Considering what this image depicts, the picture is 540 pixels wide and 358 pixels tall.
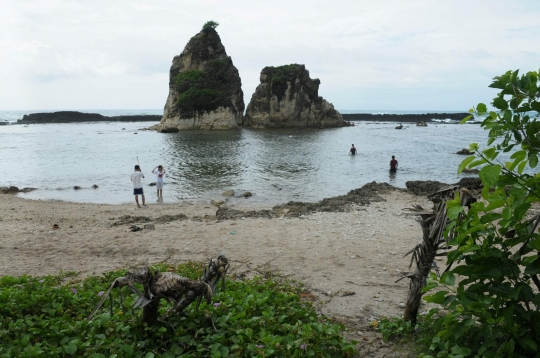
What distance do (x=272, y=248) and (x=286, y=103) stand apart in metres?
78.4

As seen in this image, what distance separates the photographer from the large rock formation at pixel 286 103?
85.5m

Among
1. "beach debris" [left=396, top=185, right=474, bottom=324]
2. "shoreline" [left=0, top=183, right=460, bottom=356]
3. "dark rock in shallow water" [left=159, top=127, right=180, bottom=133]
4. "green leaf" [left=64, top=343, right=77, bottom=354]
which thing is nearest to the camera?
"green leaf" [left=64, top=343, right=77, bottom=354]

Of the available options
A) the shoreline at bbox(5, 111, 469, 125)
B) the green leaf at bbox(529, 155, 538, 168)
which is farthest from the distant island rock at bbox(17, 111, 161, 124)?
the green leaf at bbox(529, 155, 538, 168)

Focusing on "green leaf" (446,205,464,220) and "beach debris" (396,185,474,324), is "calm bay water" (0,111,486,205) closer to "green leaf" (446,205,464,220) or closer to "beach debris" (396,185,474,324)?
"beach debris" (396,185,474,324)

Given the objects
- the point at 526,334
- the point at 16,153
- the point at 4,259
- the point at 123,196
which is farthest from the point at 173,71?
the point at 526,334

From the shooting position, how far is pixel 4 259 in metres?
8.30

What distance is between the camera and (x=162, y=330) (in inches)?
159

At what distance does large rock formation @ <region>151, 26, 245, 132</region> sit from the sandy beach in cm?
6080

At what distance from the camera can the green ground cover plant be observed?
153 inches

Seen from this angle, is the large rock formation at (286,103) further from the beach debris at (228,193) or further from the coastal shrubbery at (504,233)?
the coastal shrubbery at (504,233)

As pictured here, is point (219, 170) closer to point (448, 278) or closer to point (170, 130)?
point (448, 278)

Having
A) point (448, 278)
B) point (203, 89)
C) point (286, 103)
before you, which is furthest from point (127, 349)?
point (286, 103)

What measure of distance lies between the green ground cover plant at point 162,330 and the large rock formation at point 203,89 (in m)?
67.5

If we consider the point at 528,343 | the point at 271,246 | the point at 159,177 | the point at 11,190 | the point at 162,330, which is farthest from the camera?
the point at 11,190
